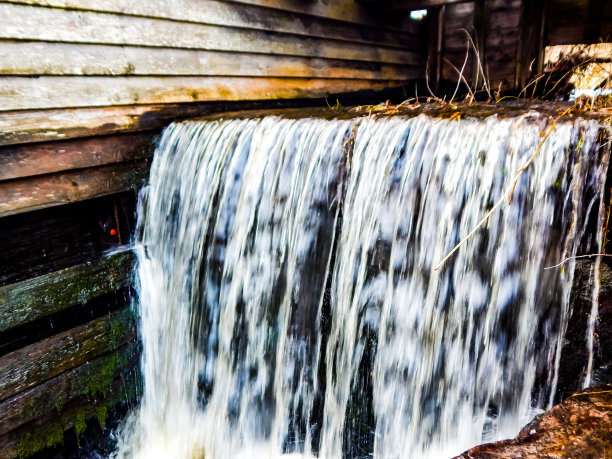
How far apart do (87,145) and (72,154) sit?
5.8 inches

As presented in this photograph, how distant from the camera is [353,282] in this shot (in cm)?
312

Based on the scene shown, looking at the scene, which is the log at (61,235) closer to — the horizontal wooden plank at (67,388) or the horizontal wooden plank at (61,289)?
the horizontal wooden plank at (61,289)

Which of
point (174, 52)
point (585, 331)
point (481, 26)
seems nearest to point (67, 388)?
point (174, 52)

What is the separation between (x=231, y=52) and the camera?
4582 mm

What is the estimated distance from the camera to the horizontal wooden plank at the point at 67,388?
3359mm

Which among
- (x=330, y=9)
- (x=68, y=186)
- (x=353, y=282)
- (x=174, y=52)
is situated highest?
(x=330, y=9)

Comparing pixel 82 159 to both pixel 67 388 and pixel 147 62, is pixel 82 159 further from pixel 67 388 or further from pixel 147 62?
pixel 67 388

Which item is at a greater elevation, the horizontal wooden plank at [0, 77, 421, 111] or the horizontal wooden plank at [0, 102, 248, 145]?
the horizontal wooden plank at [0, 77, 421, 111]

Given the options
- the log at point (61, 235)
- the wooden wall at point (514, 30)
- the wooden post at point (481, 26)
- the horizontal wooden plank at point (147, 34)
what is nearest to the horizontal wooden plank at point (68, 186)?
the log at point (61, 235)

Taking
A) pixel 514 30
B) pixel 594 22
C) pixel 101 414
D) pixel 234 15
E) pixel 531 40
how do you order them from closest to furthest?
pixel 101 414 → pixel 234 15 → pixel 594 22 → pixel 531 40 → pixel 514 30

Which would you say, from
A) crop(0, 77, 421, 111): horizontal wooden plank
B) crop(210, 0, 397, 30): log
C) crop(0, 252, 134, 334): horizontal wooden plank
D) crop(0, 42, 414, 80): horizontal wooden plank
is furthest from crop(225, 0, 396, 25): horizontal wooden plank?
crop(0, 252, 134, 334): horizontal wooden plank

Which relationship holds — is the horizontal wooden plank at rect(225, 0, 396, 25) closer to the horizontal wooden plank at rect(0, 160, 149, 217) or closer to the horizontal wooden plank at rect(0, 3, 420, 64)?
the horizontal wooden plank at rect(0, 3, 420, 64)

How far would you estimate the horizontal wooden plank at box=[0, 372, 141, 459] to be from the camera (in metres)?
3.42

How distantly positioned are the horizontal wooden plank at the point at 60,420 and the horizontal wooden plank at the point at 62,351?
1.12 ft
